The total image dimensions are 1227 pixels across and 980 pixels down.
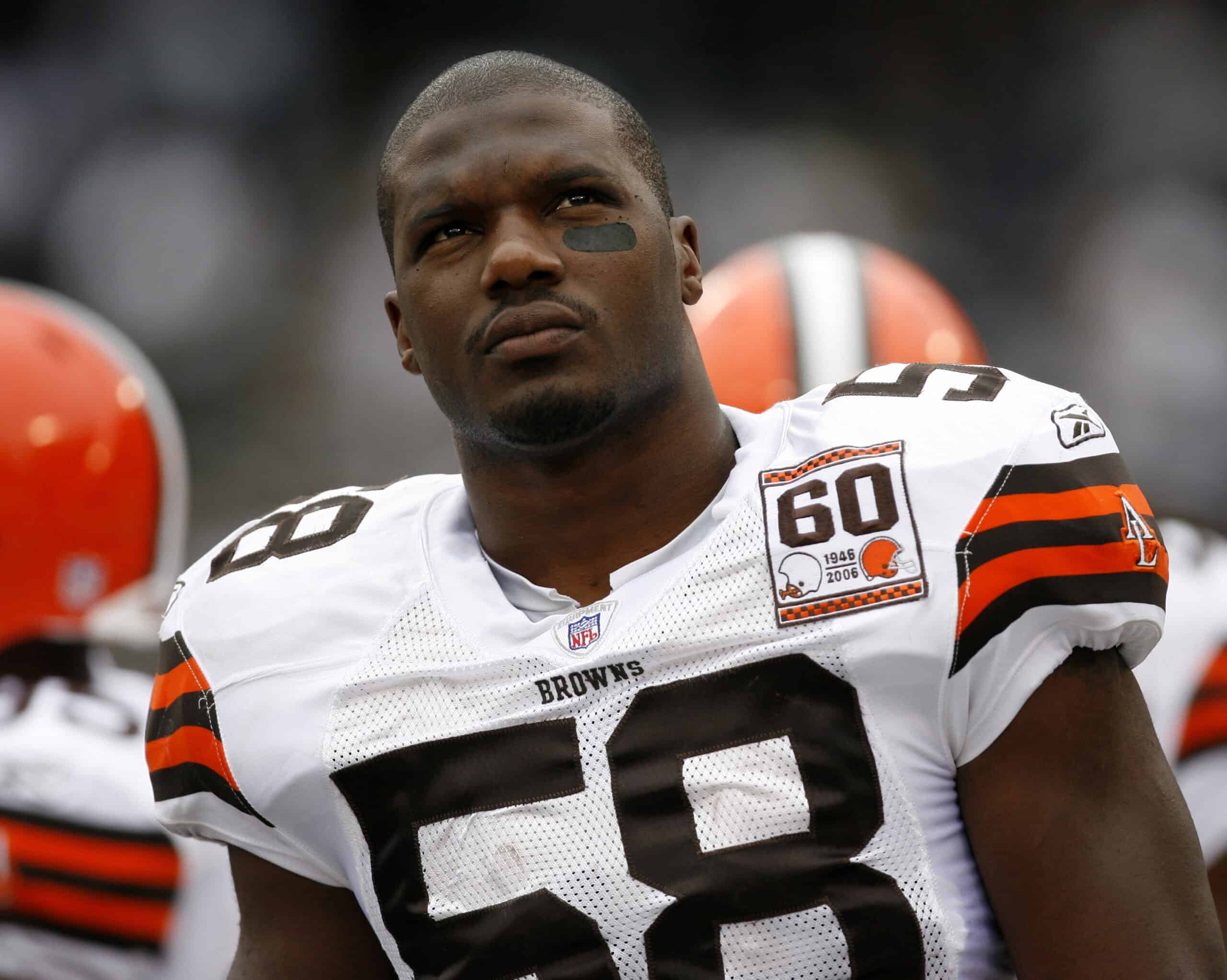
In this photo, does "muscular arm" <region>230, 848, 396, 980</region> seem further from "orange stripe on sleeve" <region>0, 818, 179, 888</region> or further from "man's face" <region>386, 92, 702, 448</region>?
"orange stripe on sleeve" <region>0, 818, 179, 888</region>

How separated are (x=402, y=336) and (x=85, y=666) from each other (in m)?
0.94

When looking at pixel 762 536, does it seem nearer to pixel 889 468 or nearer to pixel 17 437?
pixel 889 468

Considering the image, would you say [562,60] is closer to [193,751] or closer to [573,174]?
[573,174]

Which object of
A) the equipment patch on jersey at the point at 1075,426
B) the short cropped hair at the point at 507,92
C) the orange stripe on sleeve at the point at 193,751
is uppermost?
the short cropped hair at the point at 507,92

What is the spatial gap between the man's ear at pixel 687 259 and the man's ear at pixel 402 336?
0.28 metres

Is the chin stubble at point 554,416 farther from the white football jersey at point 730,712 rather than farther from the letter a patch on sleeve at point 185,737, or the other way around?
the letter a patch on sleeve at point 185,737

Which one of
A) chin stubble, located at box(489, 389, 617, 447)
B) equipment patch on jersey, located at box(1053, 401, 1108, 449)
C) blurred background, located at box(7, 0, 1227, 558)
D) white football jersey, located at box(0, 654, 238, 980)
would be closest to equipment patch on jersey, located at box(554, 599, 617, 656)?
chin stubble, located at box(489, 389, 617, 447)

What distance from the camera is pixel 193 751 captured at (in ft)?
4.17

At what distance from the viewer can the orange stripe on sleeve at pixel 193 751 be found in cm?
125

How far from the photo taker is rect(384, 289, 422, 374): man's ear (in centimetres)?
143

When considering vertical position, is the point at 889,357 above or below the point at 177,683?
above

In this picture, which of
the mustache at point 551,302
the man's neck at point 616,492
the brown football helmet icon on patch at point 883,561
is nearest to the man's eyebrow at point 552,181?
the mustache at point 551,302

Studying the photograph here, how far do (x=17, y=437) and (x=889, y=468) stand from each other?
4.67ft

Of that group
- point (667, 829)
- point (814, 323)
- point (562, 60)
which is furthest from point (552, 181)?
point (562, 60)
